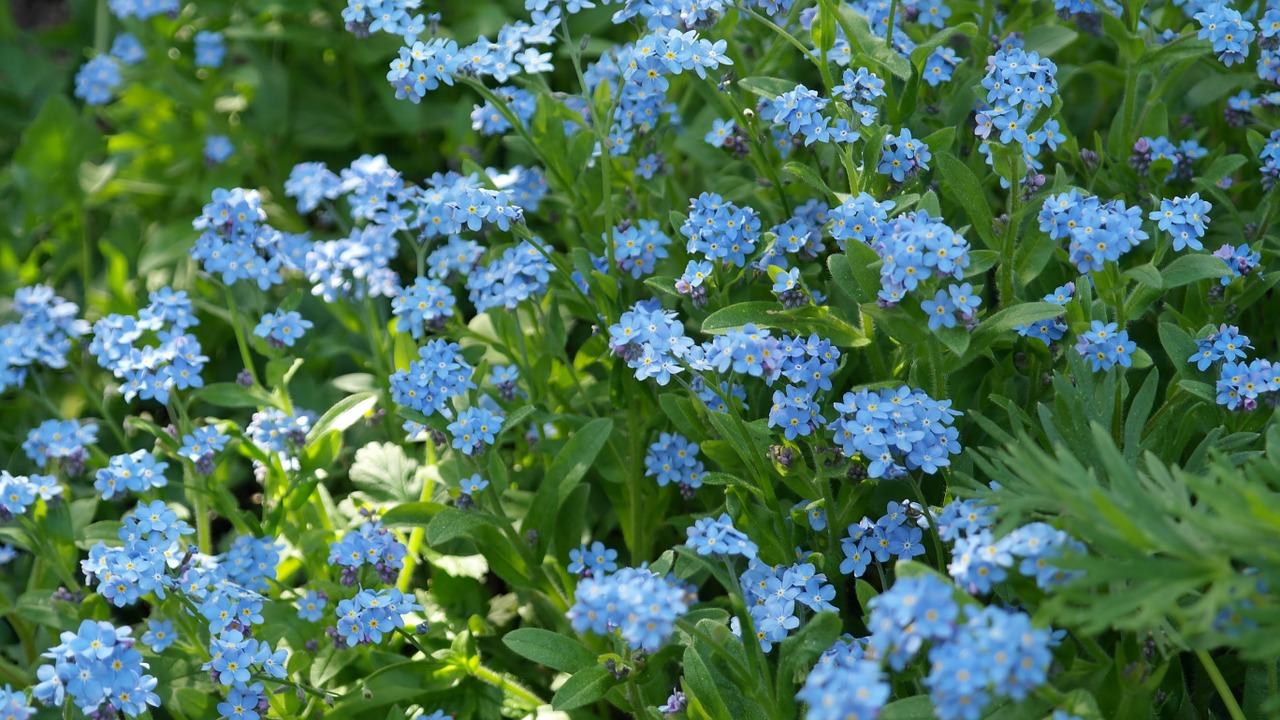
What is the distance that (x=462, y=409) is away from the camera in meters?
3.55

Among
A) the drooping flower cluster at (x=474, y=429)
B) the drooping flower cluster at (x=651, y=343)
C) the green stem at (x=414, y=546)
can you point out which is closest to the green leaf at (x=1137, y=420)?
the drooping flower cluster at (x=651, y=343)

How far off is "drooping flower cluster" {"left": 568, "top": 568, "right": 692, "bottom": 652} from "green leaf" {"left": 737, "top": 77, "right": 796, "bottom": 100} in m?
1.53

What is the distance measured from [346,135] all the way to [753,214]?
2808mm

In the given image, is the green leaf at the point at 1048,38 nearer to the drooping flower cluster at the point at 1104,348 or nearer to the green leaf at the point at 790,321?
the drooping flower cluster at the point at 1104,348

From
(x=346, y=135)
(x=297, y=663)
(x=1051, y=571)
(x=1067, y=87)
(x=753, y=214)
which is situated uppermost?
(x=346, y=135)

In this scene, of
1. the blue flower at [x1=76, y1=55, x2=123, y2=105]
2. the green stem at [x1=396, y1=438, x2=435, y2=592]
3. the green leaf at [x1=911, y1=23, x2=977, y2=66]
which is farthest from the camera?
the blue flower at [x1=76, y1=55, x2=123, y2=105]

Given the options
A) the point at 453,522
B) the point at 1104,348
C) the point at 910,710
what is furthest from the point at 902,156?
the point at 453,522

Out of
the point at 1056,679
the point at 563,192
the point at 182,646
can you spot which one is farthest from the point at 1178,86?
the point at 182,646

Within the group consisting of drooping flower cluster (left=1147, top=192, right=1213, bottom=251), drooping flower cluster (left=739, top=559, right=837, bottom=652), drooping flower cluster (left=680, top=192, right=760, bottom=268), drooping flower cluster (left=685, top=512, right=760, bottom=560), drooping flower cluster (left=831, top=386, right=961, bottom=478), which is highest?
drooping flower cluster (left=680, top=192, right=760, bottom=268)

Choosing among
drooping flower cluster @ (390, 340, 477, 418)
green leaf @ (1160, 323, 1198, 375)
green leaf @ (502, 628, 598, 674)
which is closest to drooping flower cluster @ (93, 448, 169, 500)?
drooping flower cluster @ (390, 340, 477, 418)

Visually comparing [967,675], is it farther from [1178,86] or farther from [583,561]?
[1178,86]

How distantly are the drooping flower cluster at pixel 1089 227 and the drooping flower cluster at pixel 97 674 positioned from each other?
8.25 ft

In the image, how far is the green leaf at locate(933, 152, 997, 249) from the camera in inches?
122

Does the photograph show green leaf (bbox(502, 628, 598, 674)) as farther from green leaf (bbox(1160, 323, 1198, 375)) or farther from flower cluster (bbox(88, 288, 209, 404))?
green leaf (bbox(1160, 323, 1198, 375))
